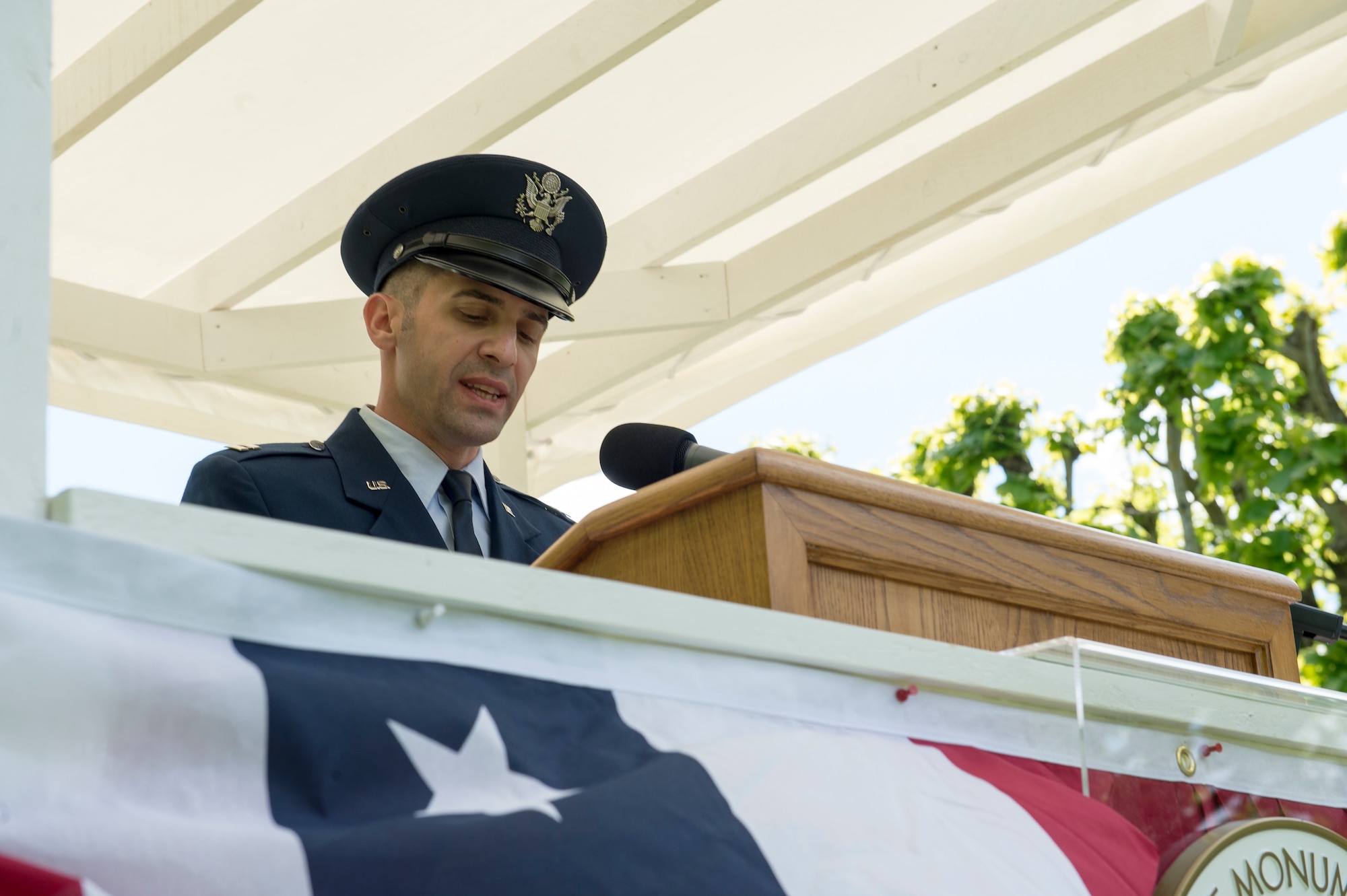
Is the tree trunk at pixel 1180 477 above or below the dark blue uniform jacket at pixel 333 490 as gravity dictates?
above

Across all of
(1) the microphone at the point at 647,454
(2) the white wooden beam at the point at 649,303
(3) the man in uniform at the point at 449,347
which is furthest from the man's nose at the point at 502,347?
(2) the white wooden beam at the point at 649,303

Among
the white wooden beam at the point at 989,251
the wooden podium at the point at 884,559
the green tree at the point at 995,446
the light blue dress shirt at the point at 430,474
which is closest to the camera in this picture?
the wooden podium at the point at 884,559

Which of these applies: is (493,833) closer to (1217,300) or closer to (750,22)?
(750,22)

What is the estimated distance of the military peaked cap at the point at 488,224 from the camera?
2.12 m

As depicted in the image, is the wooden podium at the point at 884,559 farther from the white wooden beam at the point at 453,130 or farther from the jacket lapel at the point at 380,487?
the white wooden beam at the point at 453,130

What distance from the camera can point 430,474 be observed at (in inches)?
79.3

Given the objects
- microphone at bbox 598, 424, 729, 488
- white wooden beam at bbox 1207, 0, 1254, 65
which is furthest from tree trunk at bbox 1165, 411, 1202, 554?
microphone at bbox 598, 424, 729, 488

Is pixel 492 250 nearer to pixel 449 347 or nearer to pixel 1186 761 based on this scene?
pixel 449 347

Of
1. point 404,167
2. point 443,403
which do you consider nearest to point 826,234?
point 404,167

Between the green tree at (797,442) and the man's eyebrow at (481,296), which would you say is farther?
the green tree at (797,442)

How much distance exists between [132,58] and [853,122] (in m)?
2.07

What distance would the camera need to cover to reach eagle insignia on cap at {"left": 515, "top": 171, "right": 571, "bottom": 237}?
2.20m

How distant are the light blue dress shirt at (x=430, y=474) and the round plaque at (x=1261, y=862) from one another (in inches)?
45.3

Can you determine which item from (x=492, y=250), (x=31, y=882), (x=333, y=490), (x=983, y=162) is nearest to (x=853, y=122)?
(x=983, y=162)
